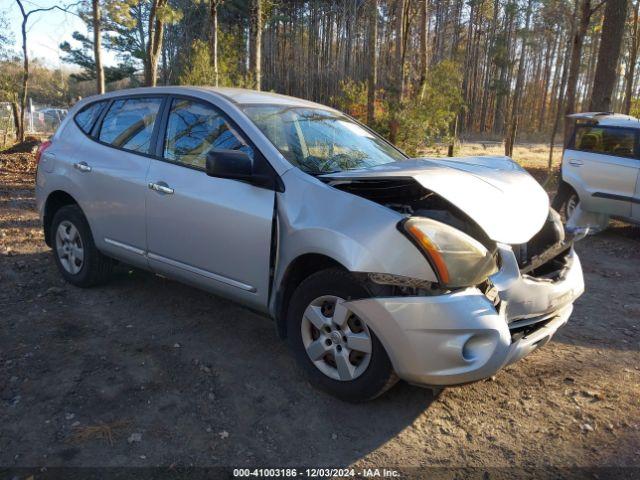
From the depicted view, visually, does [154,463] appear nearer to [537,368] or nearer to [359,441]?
[359,441]

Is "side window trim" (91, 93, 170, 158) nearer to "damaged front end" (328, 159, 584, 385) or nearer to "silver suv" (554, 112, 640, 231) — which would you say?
"damaged front end" (328, 159, 584, 385)

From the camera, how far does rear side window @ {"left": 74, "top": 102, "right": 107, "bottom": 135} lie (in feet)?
15.6

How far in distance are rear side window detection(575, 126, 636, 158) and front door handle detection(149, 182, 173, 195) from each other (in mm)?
6572

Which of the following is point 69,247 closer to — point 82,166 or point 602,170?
point 82,166

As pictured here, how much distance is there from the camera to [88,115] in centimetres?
483

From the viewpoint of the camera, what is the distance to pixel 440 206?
10.4 ft

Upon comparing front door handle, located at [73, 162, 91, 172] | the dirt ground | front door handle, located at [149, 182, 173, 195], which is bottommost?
the dirt ground

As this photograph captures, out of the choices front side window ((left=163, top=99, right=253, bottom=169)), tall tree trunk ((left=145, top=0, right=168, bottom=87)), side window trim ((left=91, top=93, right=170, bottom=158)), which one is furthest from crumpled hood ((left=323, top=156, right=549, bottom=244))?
tall tree trunk ((left=145, top=0, right=168, bottom=87))

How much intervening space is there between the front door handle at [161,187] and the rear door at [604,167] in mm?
6395

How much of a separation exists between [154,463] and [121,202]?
2.26 metres

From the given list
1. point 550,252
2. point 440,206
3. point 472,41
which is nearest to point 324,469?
point 440,206

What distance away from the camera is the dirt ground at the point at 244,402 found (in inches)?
106

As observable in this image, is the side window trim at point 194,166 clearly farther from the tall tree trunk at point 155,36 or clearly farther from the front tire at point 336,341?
the tall tree trunk at point 155,36

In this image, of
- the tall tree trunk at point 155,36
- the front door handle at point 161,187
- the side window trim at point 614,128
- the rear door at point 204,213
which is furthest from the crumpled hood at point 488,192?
the tall tree trunk at point 155,36
